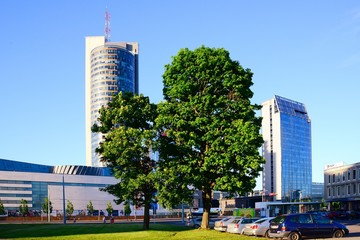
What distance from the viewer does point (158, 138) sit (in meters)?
45.8

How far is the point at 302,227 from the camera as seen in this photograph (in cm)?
3177

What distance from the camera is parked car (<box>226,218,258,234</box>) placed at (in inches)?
1764

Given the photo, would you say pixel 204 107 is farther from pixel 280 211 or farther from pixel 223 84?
pixel 280 211

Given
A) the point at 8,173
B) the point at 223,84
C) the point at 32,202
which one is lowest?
the point at 32,202

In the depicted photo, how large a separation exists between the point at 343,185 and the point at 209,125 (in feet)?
271

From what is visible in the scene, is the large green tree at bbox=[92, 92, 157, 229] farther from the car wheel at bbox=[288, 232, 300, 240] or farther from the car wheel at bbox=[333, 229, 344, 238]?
the car wheel at bbox=[333, 229, 344, 238]

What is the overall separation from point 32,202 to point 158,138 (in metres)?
132

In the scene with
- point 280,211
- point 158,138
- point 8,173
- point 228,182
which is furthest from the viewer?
point 8,173

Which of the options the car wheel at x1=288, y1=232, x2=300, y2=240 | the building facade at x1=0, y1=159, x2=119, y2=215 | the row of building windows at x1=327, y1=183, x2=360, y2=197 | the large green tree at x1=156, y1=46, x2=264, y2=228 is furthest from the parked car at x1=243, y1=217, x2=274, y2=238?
the building facade at x1=0, y1=159, x2=119, y2=215

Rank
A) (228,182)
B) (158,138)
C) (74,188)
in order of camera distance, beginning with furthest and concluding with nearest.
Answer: (74,188) → (158,138) → (228,182)

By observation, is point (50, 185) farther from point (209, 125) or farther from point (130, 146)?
point (209, 125)

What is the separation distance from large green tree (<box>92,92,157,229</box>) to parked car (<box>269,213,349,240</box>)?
46.9 feet

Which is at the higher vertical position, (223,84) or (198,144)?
(223,84)

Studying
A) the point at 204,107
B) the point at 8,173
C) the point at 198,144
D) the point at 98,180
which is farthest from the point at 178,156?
the point at 98,180
